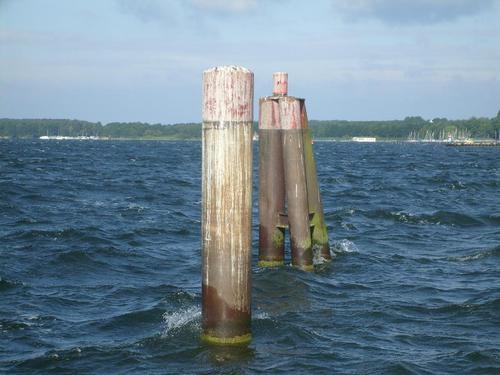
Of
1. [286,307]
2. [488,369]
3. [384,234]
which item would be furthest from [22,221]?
[488,369]

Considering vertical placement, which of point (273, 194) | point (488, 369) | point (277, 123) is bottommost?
point (488, 369)

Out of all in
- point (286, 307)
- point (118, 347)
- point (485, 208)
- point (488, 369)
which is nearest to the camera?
point (488, 369)

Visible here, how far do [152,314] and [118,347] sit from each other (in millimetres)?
1603

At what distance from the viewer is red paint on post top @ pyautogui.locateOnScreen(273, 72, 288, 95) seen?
1297 cm

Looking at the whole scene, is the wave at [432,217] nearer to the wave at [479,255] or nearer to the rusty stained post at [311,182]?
the wave at [479,255]

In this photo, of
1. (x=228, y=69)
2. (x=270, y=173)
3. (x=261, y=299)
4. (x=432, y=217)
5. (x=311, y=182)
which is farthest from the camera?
(x=432, y=217)

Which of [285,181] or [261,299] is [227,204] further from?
[285,181]

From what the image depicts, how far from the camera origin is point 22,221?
64.8 ft

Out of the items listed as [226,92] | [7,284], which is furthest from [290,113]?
[7,284]

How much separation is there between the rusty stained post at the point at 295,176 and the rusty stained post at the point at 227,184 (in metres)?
4.27

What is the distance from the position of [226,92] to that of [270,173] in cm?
507

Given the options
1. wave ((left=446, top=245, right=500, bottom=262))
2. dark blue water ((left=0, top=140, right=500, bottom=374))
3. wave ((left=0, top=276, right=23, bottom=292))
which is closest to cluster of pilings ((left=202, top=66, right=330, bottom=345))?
dark blue water ((left=0, top=140, right=500, bottom=374))

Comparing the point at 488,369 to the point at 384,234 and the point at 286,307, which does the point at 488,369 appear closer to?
the point at 286,307

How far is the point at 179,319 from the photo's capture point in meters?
10.1
